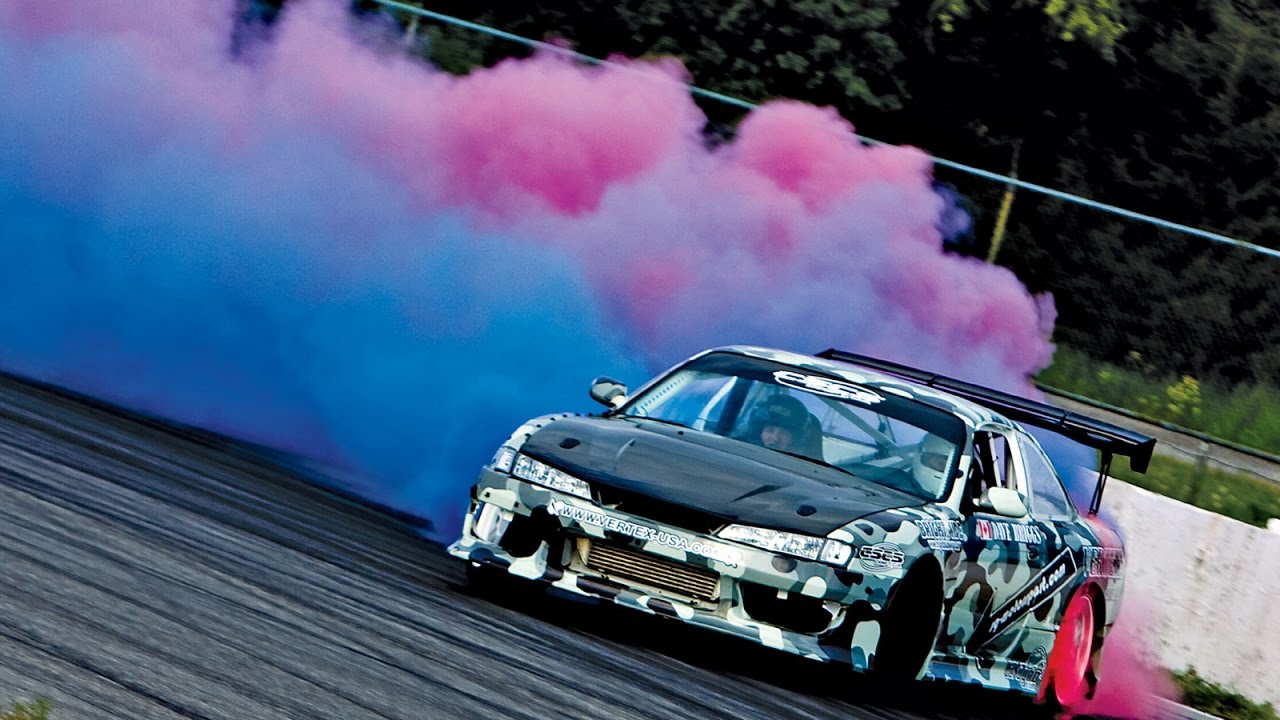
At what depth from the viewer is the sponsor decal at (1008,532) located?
29.7ft

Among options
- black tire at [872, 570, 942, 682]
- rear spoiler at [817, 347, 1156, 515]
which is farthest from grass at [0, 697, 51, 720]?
rear spoiler at [817, 347, 1156, 515]

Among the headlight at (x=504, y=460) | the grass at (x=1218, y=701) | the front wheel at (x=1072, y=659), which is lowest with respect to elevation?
the grass at (x=1218, y=701)

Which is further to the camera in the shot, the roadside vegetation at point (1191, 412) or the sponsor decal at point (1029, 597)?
the roadside vegetation at point (1191, 412)

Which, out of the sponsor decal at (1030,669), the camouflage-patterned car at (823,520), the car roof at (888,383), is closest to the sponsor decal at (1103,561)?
the camouflage-patterned car at (823,520)

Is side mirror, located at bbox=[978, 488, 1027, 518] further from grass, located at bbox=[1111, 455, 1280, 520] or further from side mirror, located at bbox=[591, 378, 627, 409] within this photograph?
grass, located at bbox=[1111, 455, 1280, 520]

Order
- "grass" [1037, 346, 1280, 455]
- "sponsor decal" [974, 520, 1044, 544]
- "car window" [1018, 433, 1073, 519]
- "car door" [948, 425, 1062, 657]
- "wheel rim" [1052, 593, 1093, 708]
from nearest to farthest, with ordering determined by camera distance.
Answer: "car door" [948, 425, 1062, 657] → "sponsor decal" [974, 520, 1044, 544] → "car window" [1018, 433, 1073, 519] → "wheel rim" [1052, 593, 1093, 708] → "grass" [1037, 346, 1280, 455]

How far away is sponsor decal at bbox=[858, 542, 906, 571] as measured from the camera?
8.02m

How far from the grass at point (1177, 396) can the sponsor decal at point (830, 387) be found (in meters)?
7.33

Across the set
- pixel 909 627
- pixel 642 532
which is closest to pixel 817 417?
pixel 909 627

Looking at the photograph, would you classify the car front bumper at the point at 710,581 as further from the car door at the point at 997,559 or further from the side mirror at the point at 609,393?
the side mirror at the point at 609,393

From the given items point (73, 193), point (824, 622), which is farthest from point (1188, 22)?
point (824, 622)

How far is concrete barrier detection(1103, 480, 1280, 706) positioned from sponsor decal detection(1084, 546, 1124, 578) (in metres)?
1.76

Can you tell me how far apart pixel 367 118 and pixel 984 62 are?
580 inches

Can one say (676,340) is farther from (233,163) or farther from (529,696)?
(529,696)
